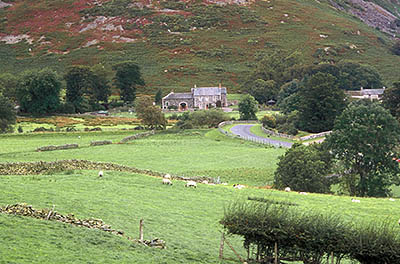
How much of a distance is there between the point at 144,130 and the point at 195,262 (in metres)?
75.1

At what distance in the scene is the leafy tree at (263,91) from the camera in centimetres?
15600

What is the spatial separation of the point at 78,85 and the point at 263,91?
55.0 meters

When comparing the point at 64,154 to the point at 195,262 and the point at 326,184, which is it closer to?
the point at 326,184

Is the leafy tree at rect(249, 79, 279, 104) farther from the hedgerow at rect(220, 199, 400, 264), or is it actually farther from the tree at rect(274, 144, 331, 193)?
the hedgerow at rect(220, 199, 400, 264)

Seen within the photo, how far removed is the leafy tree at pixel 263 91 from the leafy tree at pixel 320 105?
61.4 m

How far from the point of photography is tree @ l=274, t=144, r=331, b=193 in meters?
47.2

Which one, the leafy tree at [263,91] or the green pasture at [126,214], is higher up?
the leafy tree at [263,91]

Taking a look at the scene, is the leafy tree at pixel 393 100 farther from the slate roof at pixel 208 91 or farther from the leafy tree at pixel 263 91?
the slate roof at pixel 208 91

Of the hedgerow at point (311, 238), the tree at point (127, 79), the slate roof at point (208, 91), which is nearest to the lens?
the hedgerow at point (311, 238)

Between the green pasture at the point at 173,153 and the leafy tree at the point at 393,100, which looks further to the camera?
the leafy tree at the point at 393,100

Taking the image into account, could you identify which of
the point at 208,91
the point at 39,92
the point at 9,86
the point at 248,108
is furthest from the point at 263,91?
Answer: the point at 9,86

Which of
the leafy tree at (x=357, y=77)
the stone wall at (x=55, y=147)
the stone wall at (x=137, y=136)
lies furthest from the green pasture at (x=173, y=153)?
the leafy tree at (x=357, y=77)

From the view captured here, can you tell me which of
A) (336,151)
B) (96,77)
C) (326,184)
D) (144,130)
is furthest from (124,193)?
(96,77)

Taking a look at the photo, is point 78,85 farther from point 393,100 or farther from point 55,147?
point 393,100
